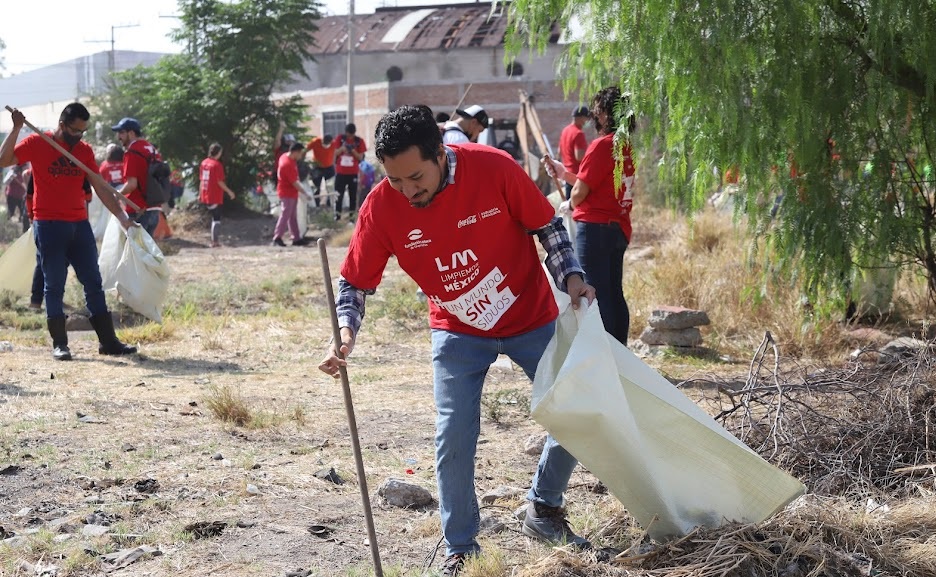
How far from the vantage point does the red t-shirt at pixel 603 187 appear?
628 cm

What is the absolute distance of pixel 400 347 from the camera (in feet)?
29.4

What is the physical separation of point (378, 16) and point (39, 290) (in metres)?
35.9

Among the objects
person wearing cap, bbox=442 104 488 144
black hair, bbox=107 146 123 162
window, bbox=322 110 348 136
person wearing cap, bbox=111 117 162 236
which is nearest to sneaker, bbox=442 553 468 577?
person wearing cap, bbox=442 104 488 144

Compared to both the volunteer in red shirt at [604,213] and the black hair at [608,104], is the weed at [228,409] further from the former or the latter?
the black hair at [608,104]

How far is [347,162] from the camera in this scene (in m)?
19.9

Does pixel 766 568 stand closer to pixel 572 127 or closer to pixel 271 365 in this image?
pixel 271 365

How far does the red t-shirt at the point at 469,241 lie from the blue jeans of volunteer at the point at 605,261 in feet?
8.82

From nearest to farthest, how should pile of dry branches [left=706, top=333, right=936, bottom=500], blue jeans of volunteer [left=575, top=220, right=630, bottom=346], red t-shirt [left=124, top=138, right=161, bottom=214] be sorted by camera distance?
pile of dry branches [left=706, top=333, right=936, bottom=500] → blue jeans of volunteer [left=575, top=220, right=630, bottom=346] → red t-shirt [left=124, top=138, right=161, bottom=214]

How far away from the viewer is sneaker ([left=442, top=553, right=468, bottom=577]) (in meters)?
3.66

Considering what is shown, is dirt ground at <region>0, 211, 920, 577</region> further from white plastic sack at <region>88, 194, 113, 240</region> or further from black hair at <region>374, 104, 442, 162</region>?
white plastic sack at <region>88, 194, 113, 240</region>

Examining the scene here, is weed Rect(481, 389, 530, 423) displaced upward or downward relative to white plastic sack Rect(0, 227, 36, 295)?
downward

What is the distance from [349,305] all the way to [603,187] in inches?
115

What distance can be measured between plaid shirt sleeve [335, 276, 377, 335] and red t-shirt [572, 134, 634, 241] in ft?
9.13

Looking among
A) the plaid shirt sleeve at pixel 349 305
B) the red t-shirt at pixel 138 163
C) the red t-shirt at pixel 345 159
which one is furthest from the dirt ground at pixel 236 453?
the red t-shirt at pixel 345 159
